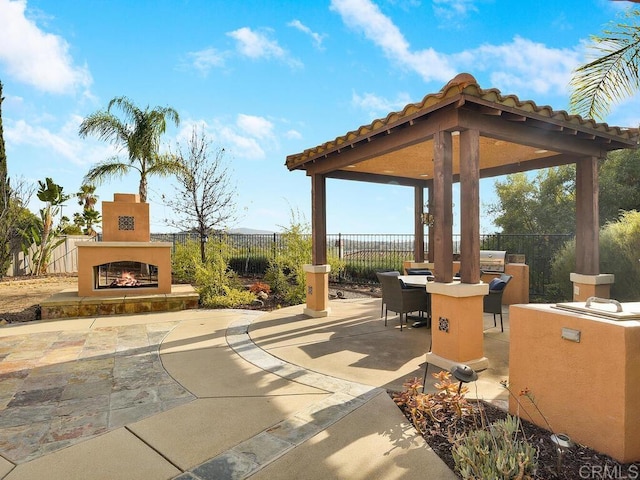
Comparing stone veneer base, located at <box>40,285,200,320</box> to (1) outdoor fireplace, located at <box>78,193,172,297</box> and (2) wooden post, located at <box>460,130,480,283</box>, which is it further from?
(2) wooden post, located at <box>460,130,480,283</box>

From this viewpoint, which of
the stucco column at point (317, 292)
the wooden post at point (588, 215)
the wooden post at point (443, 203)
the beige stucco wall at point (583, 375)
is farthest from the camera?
the stucco column at point (317, 292)

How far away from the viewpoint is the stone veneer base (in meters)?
6.75

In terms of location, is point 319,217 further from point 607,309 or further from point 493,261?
point 607,309

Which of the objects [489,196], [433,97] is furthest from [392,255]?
[433,97]

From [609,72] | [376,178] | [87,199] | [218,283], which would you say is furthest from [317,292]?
[87,199]

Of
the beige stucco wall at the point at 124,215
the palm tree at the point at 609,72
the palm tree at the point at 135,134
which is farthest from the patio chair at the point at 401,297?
the palm tree at the point at 135,134

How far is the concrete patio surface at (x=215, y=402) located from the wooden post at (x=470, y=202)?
1.19m

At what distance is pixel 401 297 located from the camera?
5484mm

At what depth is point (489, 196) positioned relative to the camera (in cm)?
1452

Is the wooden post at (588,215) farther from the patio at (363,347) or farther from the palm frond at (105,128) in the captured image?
the palm frond at (105,128)

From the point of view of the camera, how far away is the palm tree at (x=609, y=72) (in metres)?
5.94

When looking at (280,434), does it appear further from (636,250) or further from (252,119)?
(252,119)

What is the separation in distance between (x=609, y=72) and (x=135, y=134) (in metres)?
13.2

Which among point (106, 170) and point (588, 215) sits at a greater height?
point (106, 170)
